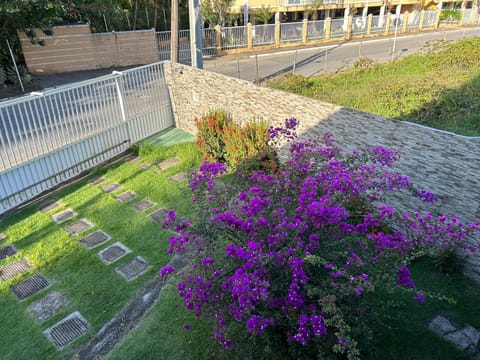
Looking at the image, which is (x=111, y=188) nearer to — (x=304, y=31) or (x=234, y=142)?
(x=234, y=142)

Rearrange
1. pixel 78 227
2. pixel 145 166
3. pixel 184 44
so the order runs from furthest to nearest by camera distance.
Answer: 1. pixel 184 44
2. pixel 145 166
3. pixel 78 227

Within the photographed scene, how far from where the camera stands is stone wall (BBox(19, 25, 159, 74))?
599 inches

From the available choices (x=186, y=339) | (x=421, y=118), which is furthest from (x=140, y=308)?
(x=421, y=118)

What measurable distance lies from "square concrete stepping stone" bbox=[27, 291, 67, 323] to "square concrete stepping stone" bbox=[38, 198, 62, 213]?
225 cm

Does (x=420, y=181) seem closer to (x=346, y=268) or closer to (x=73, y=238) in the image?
(x=346, y=268)

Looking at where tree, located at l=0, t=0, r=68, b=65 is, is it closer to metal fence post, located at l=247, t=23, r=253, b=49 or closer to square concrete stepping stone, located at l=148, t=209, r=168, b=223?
metal fence post, located at l=247, t=23, r=253, b=49

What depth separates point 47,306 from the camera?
15.1ft

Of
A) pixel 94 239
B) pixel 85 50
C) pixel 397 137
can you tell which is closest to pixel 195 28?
pixel 94 239

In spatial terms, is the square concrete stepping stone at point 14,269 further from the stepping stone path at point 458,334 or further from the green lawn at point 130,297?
the stepping stone path at point 458,334

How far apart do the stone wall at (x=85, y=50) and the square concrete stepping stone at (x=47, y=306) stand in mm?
13464

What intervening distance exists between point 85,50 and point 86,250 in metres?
13.4

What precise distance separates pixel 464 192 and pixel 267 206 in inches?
110

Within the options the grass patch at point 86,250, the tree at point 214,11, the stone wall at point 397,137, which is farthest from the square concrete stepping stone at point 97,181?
the tree at point 214,11

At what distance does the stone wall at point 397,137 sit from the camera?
4648mm
